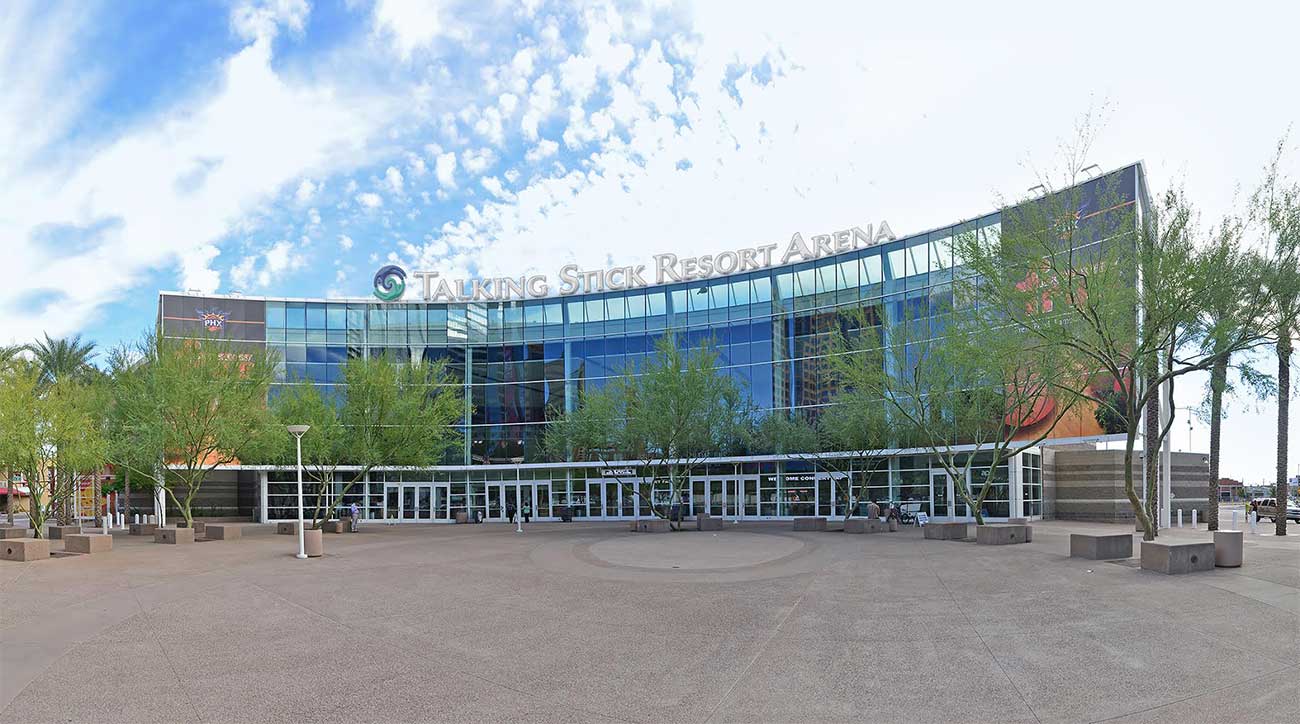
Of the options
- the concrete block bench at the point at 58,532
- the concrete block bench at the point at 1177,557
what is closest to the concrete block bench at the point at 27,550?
the concrete block bench at the point at 58,532

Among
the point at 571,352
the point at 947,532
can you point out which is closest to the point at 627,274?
the point at 571,352

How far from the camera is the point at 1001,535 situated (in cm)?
2641

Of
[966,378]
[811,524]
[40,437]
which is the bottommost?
[811,524]

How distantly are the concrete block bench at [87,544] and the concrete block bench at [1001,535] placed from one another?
2844cm

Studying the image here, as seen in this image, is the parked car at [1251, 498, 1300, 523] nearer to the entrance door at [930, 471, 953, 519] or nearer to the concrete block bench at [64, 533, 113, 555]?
the entrance door at [930, 471, 953, 519]

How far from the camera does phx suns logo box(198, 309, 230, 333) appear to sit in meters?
54.3

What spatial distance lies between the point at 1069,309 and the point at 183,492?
53.2m

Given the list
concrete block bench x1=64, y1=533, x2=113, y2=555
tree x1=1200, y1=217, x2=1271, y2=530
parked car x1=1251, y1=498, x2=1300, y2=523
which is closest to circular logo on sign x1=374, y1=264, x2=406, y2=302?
concrete block bench x1=64, y1=533, x2=113, y2=555

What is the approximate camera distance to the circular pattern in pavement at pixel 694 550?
2272 centimetres

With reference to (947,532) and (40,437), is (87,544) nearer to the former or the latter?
(40,437)

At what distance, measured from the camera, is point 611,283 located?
2168 inches

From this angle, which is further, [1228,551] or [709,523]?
[709,523]

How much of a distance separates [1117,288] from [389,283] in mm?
46759

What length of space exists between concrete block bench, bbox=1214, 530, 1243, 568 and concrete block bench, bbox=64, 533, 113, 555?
103 feet
